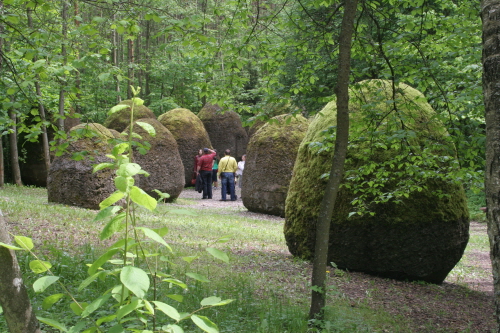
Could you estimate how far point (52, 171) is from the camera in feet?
36.4

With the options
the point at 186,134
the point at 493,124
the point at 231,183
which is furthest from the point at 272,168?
the point at 493,124

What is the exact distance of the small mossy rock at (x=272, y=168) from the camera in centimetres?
1352

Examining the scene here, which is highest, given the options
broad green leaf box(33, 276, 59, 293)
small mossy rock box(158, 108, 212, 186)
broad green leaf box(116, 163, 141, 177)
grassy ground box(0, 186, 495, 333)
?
small mossy rock box(158, 108, 212, 186)

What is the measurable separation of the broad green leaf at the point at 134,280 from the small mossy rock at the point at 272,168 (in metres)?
12.2

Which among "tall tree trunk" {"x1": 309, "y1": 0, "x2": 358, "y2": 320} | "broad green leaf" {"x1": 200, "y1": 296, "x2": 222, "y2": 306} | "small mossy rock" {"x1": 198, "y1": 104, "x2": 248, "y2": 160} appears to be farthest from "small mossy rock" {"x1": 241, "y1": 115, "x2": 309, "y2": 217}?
"small mossy rock" {"x1": 198, "y1": 104, "x2": 248, "y2": 160}

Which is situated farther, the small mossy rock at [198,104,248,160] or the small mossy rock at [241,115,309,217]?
the small mossy rock at [198,104,248,160]

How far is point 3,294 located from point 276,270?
4978mm

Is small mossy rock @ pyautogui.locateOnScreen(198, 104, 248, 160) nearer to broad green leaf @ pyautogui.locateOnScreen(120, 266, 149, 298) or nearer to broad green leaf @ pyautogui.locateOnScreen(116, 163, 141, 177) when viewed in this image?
broad green leaf @ pyautogui.locateOnScreen(116, 163, 141, 177)

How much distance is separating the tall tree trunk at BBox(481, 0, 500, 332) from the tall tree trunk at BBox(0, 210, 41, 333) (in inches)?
82.6

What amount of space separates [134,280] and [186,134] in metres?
21.8

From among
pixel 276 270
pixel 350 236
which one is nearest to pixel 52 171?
pixel 276 270

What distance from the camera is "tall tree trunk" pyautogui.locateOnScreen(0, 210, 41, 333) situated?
5.00 ft

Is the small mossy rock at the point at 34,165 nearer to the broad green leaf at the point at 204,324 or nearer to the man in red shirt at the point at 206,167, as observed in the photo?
the man in red shirt at the point at 206,167

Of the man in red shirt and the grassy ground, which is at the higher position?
the man in red shirt
